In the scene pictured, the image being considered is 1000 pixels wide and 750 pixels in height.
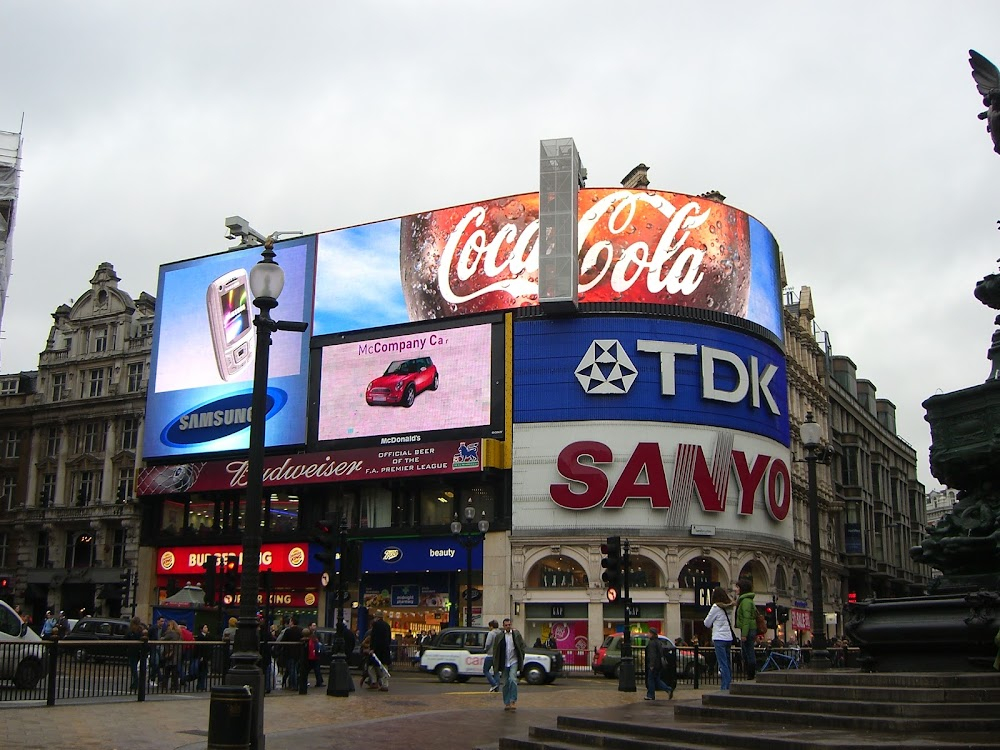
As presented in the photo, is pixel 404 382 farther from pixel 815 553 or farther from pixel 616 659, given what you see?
pixel 815 553

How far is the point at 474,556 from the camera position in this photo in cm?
5284

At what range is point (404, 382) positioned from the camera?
5541cm

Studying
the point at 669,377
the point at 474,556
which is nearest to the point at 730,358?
the point at 669,377

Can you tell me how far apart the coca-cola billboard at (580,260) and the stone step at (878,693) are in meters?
40.5

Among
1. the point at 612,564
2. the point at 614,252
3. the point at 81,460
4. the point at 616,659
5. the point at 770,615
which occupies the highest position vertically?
the point at 614,252

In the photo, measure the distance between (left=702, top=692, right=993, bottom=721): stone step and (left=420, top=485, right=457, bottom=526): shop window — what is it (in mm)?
41891

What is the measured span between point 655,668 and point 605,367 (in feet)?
98.0

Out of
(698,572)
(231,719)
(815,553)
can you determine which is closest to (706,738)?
A: (231,719)

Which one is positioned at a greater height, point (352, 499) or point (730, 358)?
point (730, 358)

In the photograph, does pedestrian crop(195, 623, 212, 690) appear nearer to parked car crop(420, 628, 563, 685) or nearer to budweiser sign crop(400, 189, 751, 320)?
parked car crop(420, 628, 563, 685)

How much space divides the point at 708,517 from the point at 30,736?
40.6 m

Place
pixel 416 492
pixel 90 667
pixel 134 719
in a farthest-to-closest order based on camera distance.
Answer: pixel 416 492
pixel 90 667
pixel 134 719

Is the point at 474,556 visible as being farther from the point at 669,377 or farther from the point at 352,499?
the point at 669,377

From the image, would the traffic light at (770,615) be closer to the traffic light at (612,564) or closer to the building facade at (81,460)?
the traffic light at (612,564)
